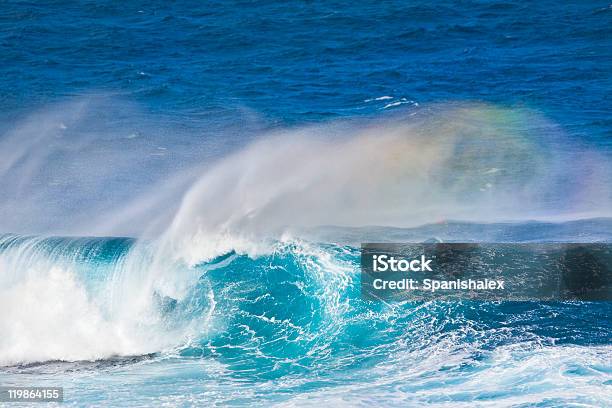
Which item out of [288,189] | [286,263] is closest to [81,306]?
[286,263]

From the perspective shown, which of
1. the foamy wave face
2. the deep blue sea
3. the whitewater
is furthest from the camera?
the foamy wave face

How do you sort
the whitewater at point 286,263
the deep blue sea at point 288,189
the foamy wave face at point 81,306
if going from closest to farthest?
the whitewater at point 286,263 < the deep blue sea at point 288,189 < the foamy wave face at point 81,306

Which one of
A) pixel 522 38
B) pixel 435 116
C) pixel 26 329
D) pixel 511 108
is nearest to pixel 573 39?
pixel 522 38

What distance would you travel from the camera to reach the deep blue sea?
666 inches

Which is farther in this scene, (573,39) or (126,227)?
(573,39)

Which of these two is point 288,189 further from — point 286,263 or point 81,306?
point 81,306

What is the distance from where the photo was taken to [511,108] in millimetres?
30625

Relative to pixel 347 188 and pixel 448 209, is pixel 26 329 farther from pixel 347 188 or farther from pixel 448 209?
pixel 448 209

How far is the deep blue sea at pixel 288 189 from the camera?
666 inches

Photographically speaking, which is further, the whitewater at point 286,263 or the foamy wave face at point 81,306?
the foamy wave face at point 81,306

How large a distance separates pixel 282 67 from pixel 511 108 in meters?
9.30

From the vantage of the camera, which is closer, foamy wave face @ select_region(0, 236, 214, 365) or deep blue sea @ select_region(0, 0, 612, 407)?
deep blue sea @ select_region(0, 0, 612, 407)

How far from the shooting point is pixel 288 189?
22812mm

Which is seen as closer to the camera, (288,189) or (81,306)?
(81,306)
